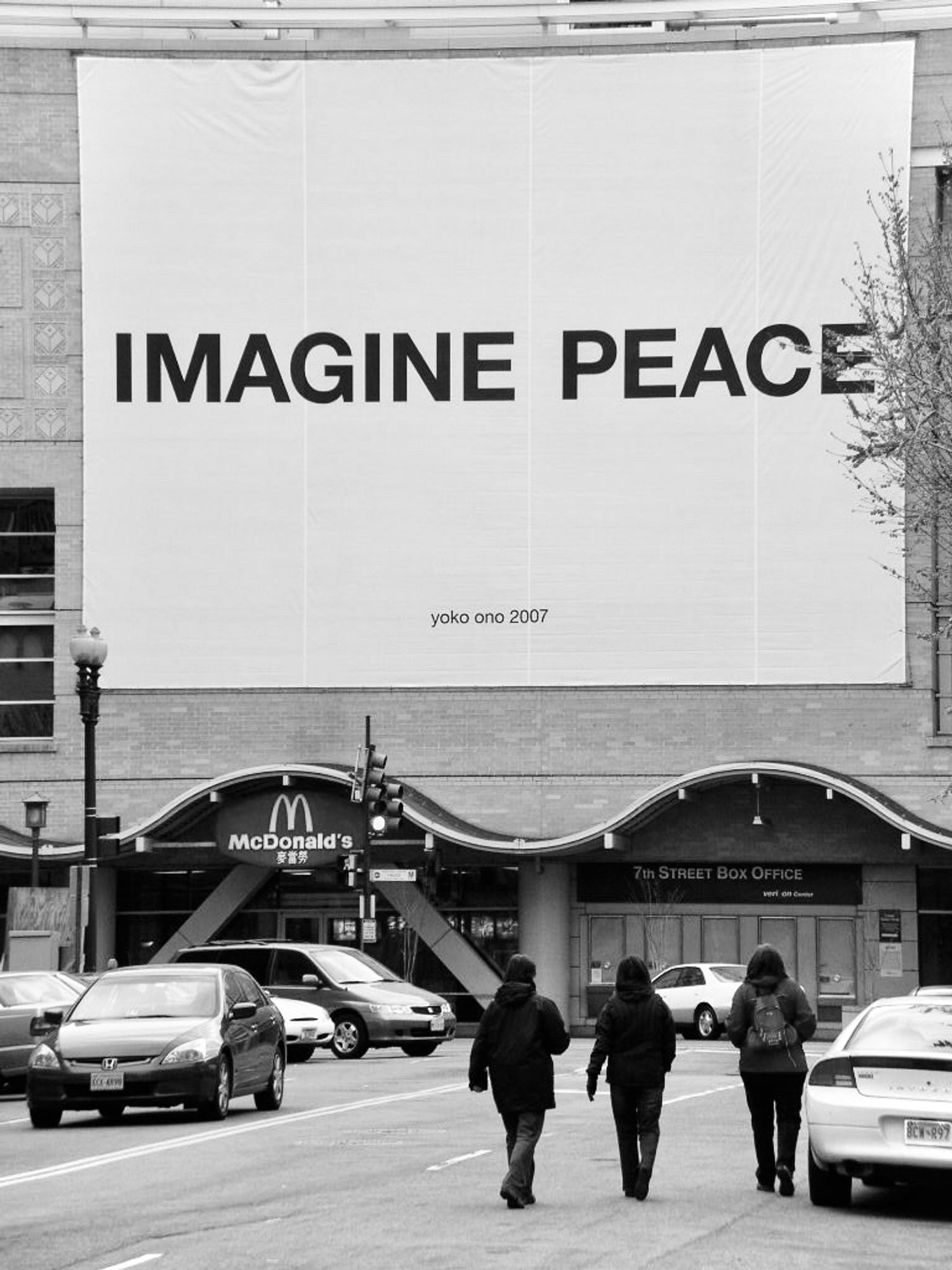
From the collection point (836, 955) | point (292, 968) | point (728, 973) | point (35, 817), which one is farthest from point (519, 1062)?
point (836, 955)

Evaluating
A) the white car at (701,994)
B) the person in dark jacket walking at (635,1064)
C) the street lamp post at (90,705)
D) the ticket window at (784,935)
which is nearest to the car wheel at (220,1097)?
the person in dark jacket walking at (635,1064)

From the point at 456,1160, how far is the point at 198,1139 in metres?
2.68

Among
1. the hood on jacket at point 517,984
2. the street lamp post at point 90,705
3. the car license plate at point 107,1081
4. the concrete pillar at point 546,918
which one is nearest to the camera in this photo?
the hood on jacket at point 517,984

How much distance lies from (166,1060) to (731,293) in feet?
101

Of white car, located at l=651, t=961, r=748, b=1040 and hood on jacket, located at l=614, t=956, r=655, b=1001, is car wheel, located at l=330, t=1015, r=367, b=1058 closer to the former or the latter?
white car, located at l=651, t=961, r=748, b=1040

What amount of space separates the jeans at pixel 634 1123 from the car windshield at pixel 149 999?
7224 mm

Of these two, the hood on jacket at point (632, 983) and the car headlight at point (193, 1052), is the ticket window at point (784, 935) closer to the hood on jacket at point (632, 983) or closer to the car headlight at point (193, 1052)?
the car headlight at point (193, 1052)

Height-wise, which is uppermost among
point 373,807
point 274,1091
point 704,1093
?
point 373,807

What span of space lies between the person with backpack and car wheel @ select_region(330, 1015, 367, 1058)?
62.6 ft

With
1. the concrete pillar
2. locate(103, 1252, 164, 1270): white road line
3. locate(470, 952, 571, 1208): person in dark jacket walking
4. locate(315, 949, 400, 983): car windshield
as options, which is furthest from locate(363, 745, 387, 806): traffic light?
locate(103, 1252, 164, 1270): white road line

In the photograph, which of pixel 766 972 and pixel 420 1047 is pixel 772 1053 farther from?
pixel 420 1047

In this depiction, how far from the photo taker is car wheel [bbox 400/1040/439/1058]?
34500 millimetres

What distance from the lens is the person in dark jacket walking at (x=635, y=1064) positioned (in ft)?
47.2

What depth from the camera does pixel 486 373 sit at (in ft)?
158
